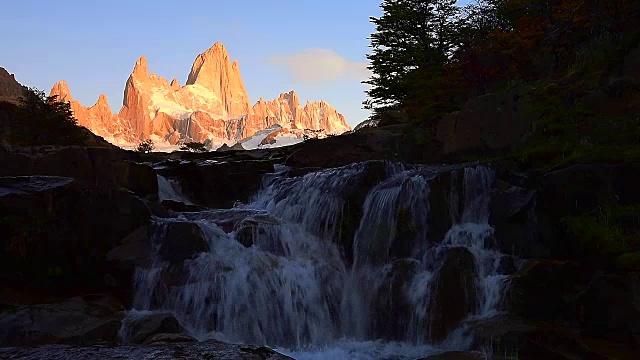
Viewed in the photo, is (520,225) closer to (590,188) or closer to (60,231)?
(590,188)

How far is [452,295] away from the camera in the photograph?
10445 millimetres

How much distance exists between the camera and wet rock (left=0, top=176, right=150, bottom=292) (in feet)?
38.8

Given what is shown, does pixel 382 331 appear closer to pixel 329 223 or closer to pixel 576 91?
pixel 329 223

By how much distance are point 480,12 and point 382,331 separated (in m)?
29.5

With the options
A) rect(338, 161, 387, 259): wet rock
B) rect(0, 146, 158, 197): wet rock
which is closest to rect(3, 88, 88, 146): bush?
rect(0, 146, 158, 197): wet rock

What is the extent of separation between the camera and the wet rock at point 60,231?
1181cm

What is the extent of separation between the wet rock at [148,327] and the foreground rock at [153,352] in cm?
159

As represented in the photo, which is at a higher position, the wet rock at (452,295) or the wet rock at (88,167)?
the wet rock at (88,167)

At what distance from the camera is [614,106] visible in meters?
14.6

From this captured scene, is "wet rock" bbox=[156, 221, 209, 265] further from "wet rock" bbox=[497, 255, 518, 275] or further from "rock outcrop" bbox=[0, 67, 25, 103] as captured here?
"rock outcrop" bbox=[0, 67, 25, 103]

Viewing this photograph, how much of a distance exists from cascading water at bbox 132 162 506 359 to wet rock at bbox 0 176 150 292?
1149 mm

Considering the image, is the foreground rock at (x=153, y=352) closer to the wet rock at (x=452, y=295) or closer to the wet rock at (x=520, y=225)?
the wet rock at (x=452, y=295)

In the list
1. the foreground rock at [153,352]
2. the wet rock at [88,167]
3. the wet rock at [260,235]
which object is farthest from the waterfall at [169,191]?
the foreground rock at [153,352]

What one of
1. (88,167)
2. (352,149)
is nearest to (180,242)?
(88,167)
